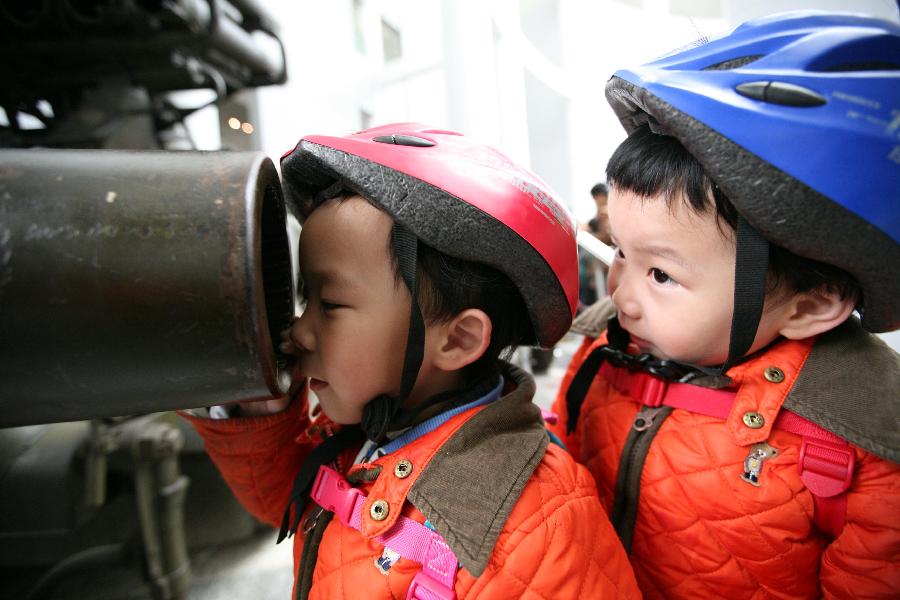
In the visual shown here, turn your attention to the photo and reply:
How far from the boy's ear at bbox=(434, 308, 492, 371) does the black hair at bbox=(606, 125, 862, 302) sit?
0.23 metres

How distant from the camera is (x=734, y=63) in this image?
0.54 metres

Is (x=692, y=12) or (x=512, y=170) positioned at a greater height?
(x=692, y=12)

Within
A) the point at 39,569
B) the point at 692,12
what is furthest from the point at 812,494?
the point at 39,569

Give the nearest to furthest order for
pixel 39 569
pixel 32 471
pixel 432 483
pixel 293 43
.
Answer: pixel 432 483 < pixel 32 471 < pixel 39 569 < pixel 293 43

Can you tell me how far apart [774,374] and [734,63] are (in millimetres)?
350

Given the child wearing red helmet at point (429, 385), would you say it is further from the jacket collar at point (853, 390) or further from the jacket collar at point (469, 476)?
the jacket collar at point (853, 390)

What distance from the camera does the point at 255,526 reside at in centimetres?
125

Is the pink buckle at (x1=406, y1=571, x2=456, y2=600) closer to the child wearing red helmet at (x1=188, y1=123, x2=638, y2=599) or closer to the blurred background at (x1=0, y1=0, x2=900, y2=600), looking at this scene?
the child wearing red helmet at (x1=188, y1=123, x2=638, y2=599)

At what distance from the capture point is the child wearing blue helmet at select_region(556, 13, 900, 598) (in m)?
0.47

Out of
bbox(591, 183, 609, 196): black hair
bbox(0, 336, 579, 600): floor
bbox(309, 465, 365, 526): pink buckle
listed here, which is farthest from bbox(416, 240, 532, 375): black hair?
bbox(591, 183, 609, 196): black hair

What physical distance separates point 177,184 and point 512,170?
35cm

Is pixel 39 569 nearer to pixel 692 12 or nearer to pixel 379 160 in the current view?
pixel 379 160

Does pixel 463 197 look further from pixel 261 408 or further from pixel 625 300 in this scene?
pixel 261 408

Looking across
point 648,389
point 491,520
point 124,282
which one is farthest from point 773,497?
point 124,282
